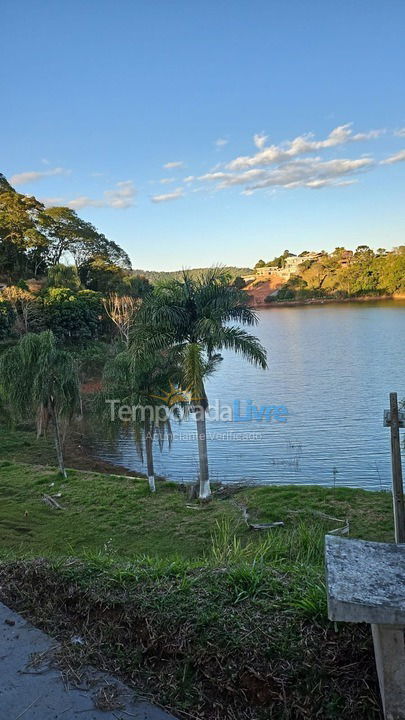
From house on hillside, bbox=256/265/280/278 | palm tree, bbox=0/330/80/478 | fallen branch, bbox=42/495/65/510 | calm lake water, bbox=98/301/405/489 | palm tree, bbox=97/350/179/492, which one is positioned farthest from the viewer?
house on hillside, bbox=256/265/280/278

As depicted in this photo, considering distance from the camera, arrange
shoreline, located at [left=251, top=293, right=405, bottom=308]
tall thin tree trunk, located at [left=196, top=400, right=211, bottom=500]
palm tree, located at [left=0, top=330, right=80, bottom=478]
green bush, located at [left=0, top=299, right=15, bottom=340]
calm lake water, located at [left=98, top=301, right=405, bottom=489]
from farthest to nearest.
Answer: shoreline, located at [left=251, top=293, right=405, bottom=308] < green bush, located at [left=0, top=299, right=15, bottom=340] < calm lake water, located at [left=98, top=301, right=405, bottom=489] < palm tree, located at [left=0, top=330, right=80, bottom=478] < tall thin tree trunk, located at [left=196, top=400, right=211, bottom=500]

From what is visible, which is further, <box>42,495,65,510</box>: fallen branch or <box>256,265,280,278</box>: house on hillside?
<box>256,265,280,278</box>: house on hillside

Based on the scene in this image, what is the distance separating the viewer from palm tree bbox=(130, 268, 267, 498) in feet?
41.9

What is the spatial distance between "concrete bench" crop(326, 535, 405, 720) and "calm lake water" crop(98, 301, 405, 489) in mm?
13442

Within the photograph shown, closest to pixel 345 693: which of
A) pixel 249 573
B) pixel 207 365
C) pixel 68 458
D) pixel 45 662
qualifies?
pixel 249 573

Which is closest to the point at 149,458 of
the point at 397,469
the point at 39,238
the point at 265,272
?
the point at 397,469

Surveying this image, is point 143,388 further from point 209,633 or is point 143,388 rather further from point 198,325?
point 209,633

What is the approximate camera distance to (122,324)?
40094 millimetres

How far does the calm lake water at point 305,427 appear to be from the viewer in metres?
16.7

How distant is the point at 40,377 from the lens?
50.1ft

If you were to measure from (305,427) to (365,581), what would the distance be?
19868 millimetres

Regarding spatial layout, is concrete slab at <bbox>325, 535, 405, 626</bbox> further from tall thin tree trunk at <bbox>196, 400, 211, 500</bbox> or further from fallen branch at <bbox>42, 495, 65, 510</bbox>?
fallen branch at <bbox>42, 495, 65, 510</bbox>

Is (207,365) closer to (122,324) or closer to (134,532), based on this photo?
(134,532)

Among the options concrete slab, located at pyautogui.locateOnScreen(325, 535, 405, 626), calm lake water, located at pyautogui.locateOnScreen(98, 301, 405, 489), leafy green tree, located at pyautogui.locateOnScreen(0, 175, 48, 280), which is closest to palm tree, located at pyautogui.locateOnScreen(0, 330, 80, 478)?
calm lake water, located at pyautogui.locateOnScreen(98, 301, 405, 489)
